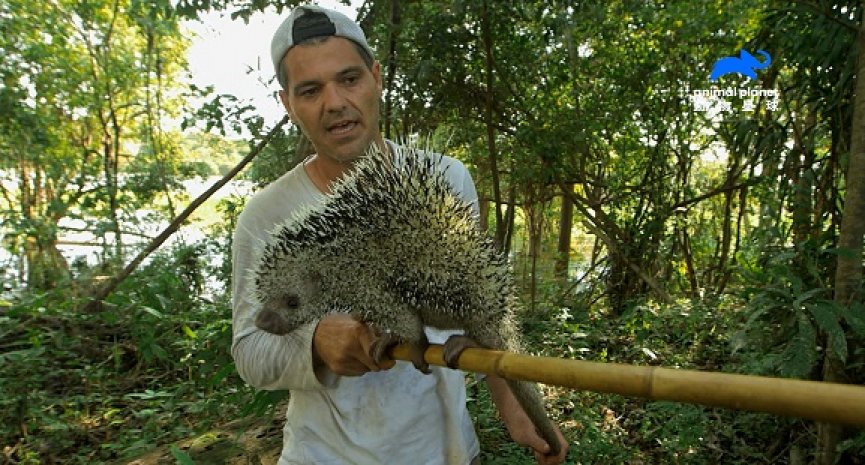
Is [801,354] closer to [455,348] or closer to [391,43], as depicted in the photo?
[455,348]

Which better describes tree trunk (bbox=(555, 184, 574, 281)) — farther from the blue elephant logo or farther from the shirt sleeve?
the shirt sleeve

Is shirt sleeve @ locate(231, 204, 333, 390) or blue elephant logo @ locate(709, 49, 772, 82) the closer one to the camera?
shirt sleeve @ locate(231, 204, 333, 390)

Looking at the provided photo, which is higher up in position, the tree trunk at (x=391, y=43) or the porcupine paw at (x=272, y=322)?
the tree trunk at (x=391, y=43)

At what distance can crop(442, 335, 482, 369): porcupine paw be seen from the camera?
1.55 m

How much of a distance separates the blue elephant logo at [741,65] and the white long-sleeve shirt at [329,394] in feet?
16.9

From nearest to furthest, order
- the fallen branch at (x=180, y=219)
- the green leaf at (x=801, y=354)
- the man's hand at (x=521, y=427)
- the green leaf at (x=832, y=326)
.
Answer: the man's hand at (x=521, y=427)
the green leaf at (x=832, y=326)
the green leaf at (x=801, y=354)
the fallen branch at (x=180, y=219)

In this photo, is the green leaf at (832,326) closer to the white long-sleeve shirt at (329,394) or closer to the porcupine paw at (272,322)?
the white long-sleeve shirt at (329,394)

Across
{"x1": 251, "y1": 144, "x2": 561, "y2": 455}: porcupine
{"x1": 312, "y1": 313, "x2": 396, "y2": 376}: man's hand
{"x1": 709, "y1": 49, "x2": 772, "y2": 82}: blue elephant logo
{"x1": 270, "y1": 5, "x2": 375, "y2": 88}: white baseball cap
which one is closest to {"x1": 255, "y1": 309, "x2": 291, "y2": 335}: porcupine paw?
{"x1": 251, "y1": 144, "x2": 561, "y2": 455}: porcupine

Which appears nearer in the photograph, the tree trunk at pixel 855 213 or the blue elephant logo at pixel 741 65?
the tree trunk at pixel 855 213

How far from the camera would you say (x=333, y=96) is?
1.83 metres

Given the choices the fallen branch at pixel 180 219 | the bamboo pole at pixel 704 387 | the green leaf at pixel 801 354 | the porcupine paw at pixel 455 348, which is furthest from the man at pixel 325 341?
the fallen branch at pixel 180 219

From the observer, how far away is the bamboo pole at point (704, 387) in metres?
0.94

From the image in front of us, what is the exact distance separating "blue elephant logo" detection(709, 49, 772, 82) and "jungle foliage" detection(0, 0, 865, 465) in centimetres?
10

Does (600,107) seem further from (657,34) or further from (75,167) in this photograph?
(75,167)
